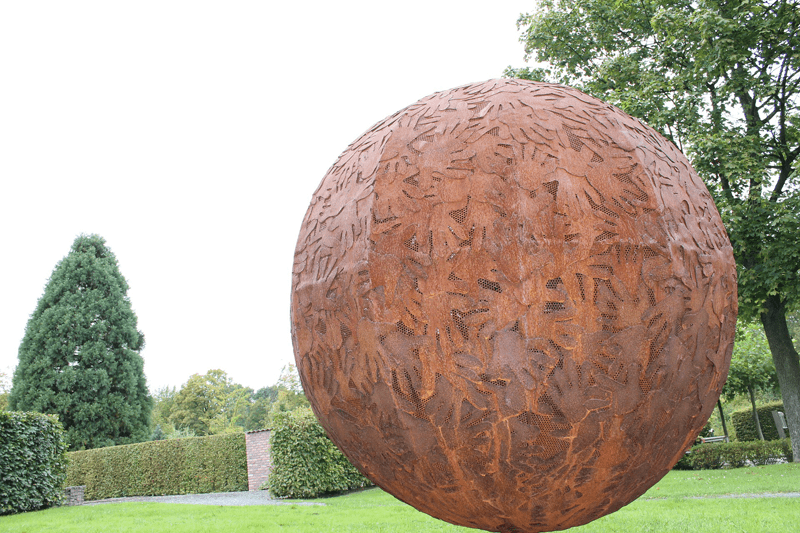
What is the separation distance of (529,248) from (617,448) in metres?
1.02

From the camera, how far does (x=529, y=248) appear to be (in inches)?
97.3

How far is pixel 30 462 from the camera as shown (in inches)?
564

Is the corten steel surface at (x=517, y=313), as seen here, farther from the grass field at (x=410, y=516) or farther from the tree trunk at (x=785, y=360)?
the tree trunk at (x=785, y=360)

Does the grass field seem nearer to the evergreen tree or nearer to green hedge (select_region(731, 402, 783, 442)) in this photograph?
green hedge (select_region(731, 402, 783, 442))

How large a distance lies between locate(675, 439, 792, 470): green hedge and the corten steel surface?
15827mm

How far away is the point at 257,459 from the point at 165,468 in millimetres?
4653

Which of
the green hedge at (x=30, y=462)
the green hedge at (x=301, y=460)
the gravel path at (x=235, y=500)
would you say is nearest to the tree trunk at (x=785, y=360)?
the green hedge at (x=301, y=460)

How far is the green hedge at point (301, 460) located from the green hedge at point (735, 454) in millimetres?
10189

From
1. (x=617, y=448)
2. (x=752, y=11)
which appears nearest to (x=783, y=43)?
(x=752, y=11)

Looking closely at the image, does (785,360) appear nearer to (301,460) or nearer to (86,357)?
(301,460)

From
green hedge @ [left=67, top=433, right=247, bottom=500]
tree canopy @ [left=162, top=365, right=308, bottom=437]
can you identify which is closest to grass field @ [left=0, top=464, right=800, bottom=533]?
green hedge @ [left=67, top=433, right=247, bottom=500]

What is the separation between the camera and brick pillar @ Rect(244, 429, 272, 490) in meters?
19.3

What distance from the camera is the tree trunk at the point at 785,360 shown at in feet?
44.0

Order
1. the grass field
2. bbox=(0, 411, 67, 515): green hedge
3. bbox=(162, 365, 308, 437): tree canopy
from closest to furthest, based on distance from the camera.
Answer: the grass field < bbox=(0, 411, 67, 515): green hedge < bbox=(162, 365, 308, 437): tree canopy
